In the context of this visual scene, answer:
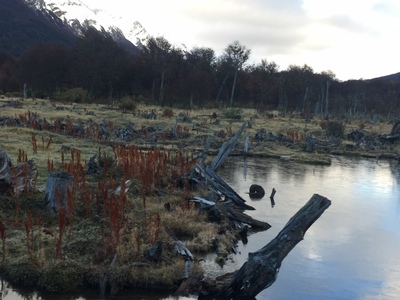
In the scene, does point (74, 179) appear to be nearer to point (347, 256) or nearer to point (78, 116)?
point (347, 256)

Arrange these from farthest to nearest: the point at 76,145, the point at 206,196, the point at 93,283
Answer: the point at 76,145
the point at 206,196
the point at 93,283

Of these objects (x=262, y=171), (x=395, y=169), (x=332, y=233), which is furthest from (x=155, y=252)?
(x=395, y=169)

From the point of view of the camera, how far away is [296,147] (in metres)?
27.8

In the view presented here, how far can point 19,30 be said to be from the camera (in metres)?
118

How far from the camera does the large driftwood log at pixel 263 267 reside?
7273 millimetres

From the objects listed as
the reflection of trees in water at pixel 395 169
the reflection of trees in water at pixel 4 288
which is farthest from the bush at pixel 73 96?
the reflection of trees in water at pixel 4 288

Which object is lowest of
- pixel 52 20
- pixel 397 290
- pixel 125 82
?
pixel 397 290

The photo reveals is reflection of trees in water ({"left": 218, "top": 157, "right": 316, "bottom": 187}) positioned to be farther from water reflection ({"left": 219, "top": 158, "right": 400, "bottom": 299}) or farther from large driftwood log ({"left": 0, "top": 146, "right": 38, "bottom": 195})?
large driftwood log ({"left": 0, "top": 146, "right": 38, "bottom": 195})

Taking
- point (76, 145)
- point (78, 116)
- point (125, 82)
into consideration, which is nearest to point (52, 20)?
point (125, 82)

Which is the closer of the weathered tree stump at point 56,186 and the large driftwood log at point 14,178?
the weathered tree stump at point 56,186

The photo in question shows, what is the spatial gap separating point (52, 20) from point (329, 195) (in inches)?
7108

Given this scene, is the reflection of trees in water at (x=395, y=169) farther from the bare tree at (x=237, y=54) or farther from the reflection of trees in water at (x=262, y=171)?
the bare tree at (x=237, y=54)

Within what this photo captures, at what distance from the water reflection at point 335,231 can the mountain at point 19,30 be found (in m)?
91.2

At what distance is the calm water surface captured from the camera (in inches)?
323
